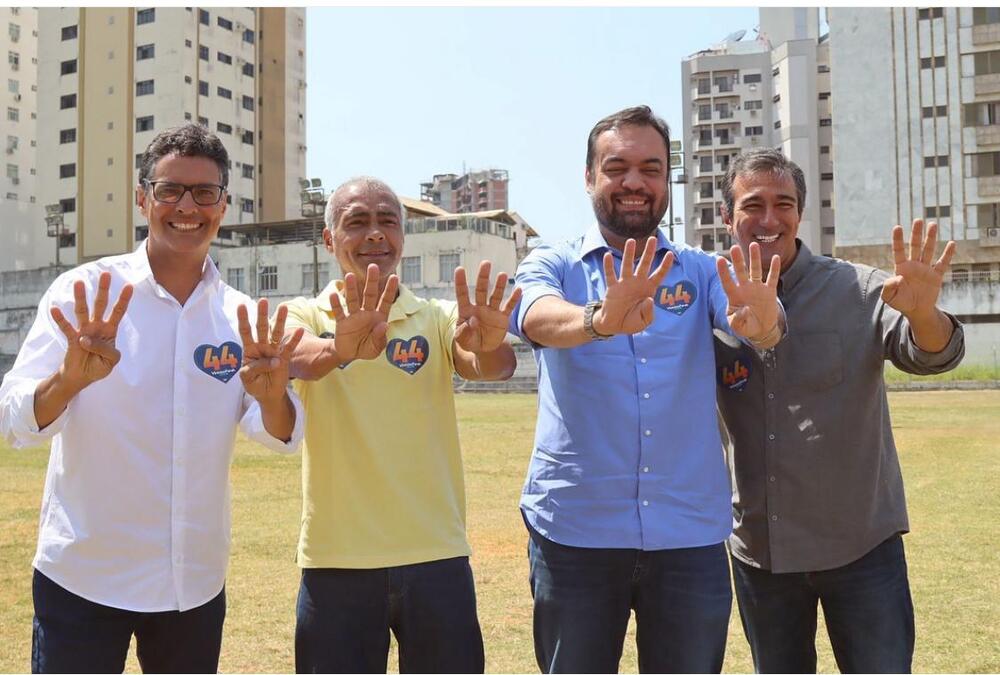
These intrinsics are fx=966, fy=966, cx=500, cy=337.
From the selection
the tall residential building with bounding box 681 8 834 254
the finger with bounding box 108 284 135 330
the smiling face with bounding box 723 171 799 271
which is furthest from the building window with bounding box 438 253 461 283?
the finger with bounding box 108 284 135 330

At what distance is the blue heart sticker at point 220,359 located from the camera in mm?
3516

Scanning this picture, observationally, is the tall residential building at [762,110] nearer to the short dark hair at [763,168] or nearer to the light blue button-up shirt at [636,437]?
the short dark hair at [763,168]

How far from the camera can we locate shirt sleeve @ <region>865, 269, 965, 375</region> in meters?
3.75

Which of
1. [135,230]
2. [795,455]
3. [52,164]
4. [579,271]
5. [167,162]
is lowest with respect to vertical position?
[795,455]

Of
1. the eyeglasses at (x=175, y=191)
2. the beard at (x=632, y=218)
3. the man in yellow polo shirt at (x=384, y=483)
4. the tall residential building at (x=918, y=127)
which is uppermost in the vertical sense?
the tall residential building at (x=918, y=127)

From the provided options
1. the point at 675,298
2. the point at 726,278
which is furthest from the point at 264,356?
the point at 726,278

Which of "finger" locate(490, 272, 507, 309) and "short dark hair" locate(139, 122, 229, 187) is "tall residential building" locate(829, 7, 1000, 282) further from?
"short dark hair" locate(139, 122, 229, 187)

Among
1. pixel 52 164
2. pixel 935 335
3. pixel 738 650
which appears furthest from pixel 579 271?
pixel 52 164

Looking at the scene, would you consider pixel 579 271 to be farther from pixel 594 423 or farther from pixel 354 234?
pixel 354 234

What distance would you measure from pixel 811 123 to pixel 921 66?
60.9 feet

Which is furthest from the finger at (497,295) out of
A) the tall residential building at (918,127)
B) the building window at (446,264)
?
the tall residential building at (918,127)

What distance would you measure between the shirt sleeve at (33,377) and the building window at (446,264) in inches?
1867

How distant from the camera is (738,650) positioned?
6289mm

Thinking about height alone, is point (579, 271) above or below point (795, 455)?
above
